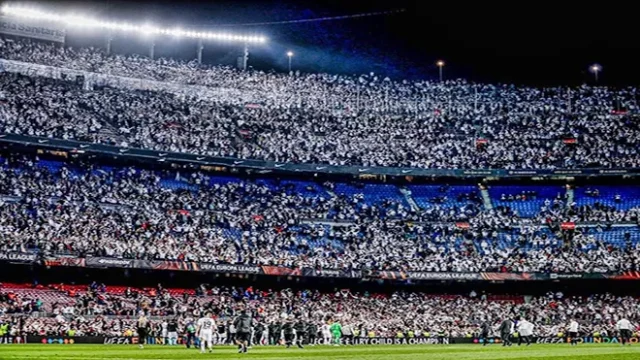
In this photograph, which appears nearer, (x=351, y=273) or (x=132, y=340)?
(x=132, y=340)

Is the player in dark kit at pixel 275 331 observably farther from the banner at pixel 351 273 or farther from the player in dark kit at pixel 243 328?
the banner at pixel 351 273

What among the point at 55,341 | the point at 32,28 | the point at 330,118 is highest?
the point at 32,28

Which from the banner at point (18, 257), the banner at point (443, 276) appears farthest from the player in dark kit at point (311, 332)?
the banner at point (18, 257)

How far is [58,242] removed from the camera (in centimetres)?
5053

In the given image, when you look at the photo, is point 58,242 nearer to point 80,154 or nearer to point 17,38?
point 80,154

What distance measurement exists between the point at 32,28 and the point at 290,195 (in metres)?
32.0

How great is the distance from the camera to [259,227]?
6050 cm

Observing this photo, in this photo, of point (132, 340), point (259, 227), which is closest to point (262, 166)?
point (259, 227)

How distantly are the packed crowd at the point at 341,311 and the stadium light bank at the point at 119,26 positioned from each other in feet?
114

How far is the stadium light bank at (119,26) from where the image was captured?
74.5 meters

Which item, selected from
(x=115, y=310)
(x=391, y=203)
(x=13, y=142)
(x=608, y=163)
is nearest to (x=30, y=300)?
(x=115, y=310)

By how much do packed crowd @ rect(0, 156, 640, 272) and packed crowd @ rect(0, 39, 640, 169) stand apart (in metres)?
3.57

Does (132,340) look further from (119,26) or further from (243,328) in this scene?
(119,26)

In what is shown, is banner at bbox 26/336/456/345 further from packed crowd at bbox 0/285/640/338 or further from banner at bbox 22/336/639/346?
packed crowd at bbox 0/285/640/338
